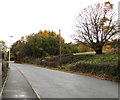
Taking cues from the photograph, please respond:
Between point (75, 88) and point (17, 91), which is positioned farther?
point (75, 88)

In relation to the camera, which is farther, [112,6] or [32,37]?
[32,37]

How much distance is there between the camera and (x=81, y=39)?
116 ft

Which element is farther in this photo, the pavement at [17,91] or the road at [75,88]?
the road at [75,88]

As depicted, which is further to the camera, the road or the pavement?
the road

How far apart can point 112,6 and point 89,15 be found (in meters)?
4.80

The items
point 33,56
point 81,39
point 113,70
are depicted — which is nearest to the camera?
point 113,70

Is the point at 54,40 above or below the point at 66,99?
above

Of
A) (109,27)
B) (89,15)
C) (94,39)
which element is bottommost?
(94,39)

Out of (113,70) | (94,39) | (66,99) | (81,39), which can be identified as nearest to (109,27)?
(94,39)

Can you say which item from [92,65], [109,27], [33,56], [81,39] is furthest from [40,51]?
[92,65]

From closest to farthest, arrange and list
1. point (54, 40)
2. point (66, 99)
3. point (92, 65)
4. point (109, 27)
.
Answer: point (66, 99) < point (92, 65) < point (109, 27) < point (54, 40)

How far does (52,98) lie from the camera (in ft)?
23.9

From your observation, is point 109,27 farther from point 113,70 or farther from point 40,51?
point 40,51

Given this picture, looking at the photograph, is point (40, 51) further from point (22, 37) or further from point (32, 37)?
point (22, 37)
